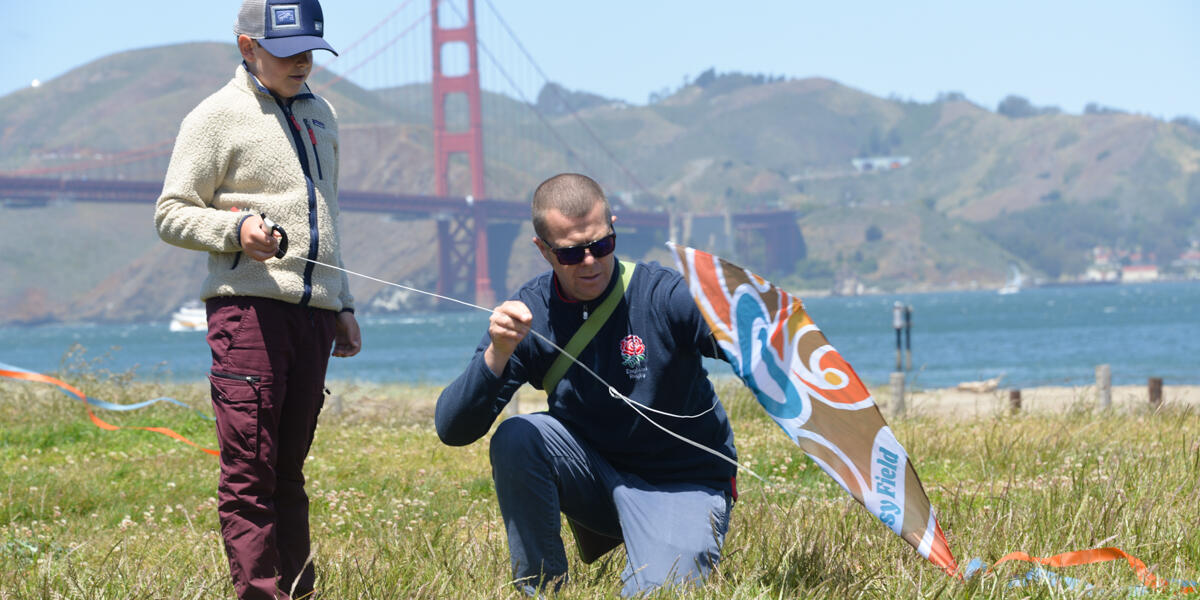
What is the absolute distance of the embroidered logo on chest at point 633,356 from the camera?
2668 millimetres

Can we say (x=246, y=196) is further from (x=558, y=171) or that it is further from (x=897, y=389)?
(x=558, y=171)

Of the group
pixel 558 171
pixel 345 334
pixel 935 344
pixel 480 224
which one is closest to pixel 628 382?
pixel 345 334

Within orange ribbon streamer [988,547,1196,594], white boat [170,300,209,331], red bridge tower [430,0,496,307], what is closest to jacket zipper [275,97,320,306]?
orange ribbon streamer [988,547,1196,594]

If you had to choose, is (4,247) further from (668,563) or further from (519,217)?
(668,563)

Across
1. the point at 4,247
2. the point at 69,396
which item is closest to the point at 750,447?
the point at 69,396

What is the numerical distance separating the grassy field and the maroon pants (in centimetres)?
10

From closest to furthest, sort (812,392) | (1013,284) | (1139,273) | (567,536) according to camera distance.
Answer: (812,392) → (567,536) → (1013,284) → (1139,273)

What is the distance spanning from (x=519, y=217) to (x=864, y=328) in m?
21.9

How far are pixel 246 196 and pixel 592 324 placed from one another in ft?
2.66

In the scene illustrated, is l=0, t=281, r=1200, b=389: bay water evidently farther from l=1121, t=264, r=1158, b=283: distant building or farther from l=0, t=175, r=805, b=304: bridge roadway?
l=1121, t=264, r=1158, b=283: distant building

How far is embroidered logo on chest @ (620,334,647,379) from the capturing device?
8.75 ft

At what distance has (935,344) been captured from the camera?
171 feet

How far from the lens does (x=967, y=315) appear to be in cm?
7819

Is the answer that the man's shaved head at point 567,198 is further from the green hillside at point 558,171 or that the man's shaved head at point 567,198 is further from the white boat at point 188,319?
the white boat at point 188,319
